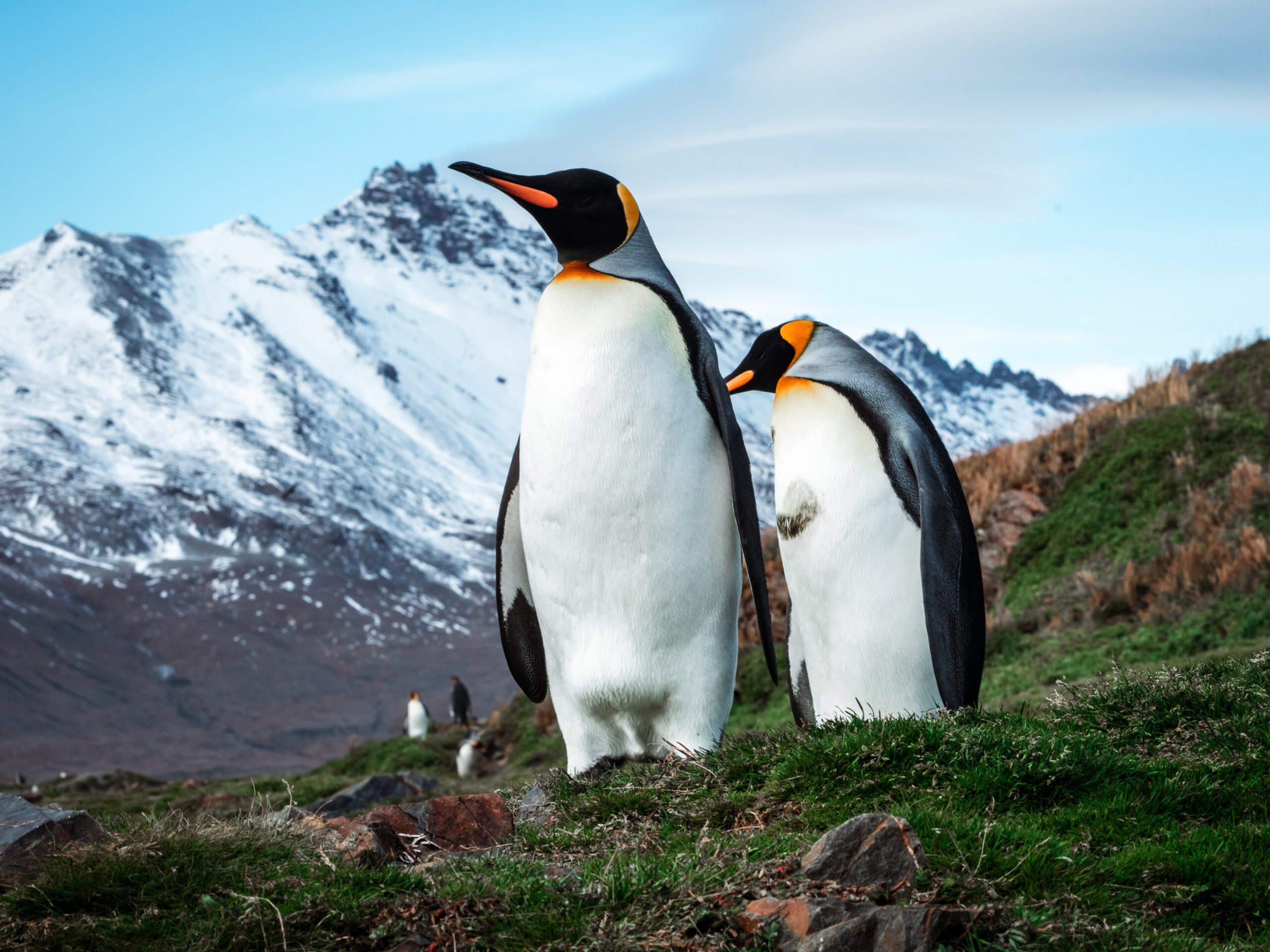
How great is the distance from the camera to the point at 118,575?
2434 inches

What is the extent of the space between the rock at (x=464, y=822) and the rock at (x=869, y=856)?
1530 millimetres

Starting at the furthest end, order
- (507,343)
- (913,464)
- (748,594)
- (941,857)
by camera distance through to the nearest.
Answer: (507,343), (748,594), (913,464), (941,857)

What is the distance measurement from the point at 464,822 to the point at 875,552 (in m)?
2.40

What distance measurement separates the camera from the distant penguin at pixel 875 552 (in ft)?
17.4

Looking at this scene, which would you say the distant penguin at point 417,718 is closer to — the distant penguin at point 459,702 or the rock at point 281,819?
the distant penguin at point 459,702

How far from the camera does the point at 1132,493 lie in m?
12.7

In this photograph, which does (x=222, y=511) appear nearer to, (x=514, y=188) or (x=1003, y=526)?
(x=1003, y=526)

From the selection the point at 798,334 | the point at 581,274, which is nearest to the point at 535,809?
the point at 581,274

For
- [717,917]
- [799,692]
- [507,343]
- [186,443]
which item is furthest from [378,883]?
[507,343]

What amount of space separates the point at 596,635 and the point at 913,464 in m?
1.80

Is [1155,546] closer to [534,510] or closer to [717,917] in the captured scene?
[534,510]

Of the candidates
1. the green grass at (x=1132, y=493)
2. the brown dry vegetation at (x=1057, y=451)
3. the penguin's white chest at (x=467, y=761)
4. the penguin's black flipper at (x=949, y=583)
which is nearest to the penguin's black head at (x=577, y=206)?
the penguin's black flipper at (x=949, y=583)

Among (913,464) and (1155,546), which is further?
(1155,546)

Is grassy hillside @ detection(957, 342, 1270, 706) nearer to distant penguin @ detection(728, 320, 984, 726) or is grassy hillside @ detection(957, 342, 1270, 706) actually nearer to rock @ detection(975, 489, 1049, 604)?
rock @ detection(975, 489, 1049, 604)
